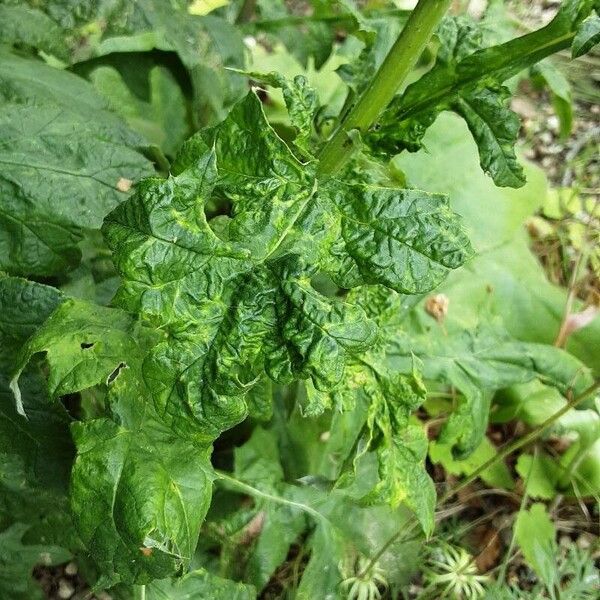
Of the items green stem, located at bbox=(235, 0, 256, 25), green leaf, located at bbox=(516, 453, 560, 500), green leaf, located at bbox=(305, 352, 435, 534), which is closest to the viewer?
green leaf, located at bbox=(305, 352, 435, 534)

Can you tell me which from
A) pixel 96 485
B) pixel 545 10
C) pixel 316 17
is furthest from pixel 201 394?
pixel 545 10

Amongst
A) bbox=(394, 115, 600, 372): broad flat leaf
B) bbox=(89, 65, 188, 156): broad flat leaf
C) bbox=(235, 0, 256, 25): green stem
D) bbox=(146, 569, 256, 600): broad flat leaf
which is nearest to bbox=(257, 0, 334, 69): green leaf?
bbox=(235, 0, 256, 25): green stem

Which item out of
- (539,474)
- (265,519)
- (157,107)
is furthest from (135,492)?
(539,474)

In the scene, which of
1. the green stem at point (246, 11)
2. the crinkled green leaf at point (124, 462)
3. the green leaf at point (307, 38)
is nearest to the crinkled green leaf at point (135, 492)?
the crinkled green leaf at point (124, 462)

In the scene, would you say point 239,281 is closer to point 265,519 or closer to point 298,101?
point 298,101

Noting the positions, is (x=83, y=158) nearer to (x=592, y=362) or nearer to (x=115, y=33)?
(x=115, y=33)

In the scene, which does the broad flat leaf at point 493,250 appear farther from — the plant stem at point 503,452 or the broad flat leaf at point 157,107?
the broad flat leaf at point 157,107

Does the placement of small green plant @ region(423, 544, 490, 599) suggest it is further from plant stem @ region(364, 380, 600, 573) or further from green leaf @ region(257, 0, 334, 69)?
green leaf @ region(257, 0, 334, 69)
